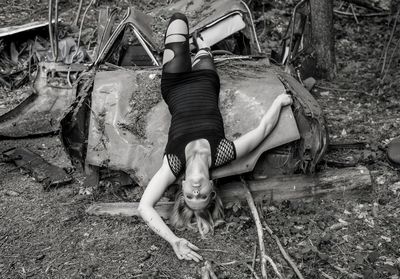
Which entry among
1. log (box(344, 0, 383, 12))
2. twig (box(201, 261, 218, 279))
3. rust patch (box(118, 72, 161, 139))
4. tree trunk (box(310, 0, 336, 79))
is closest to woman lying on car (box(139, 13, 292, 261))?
twig (box(201, 261, 218, 279))

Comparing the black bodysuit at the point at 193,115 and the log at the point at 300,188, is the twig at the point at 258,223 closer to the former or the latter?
the log at the point at 300,188

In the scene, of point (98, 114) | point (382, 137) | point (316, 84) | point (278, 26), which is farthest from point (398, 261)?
point (278, 26)

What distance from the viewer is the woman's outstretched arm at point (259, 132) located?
4.73 metres

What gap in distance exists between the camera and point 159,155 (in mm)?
5020

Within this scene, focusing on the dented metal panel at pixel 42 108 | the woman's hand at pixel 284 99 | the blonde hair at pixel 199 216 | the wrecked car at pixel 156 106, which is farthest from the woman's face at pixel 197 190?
the dented metal panel at pixel 42 108

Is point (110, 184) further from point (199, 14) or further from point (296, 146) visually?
point (199, 14)

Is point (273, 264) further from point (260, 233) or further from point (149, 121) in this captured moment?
point (149, 121)

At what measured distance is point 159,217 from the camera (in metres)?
4.37

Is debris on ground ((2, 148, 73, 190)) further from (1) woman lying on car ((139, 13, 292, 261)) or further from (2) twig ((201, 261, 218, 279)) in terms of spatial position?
(2) twig ((201, 261, 218, 279))

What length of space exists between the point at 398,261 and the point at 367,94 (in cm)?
364

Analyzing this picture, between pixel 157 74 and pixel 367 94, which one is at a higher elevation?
pixel 157 74

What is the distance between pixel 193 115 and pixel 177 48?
105cm

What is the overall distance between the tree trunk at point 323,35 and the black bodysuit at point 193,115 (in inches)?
116

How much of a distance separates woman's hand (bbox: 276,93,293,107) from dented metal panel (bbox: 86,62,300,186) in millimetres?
74
